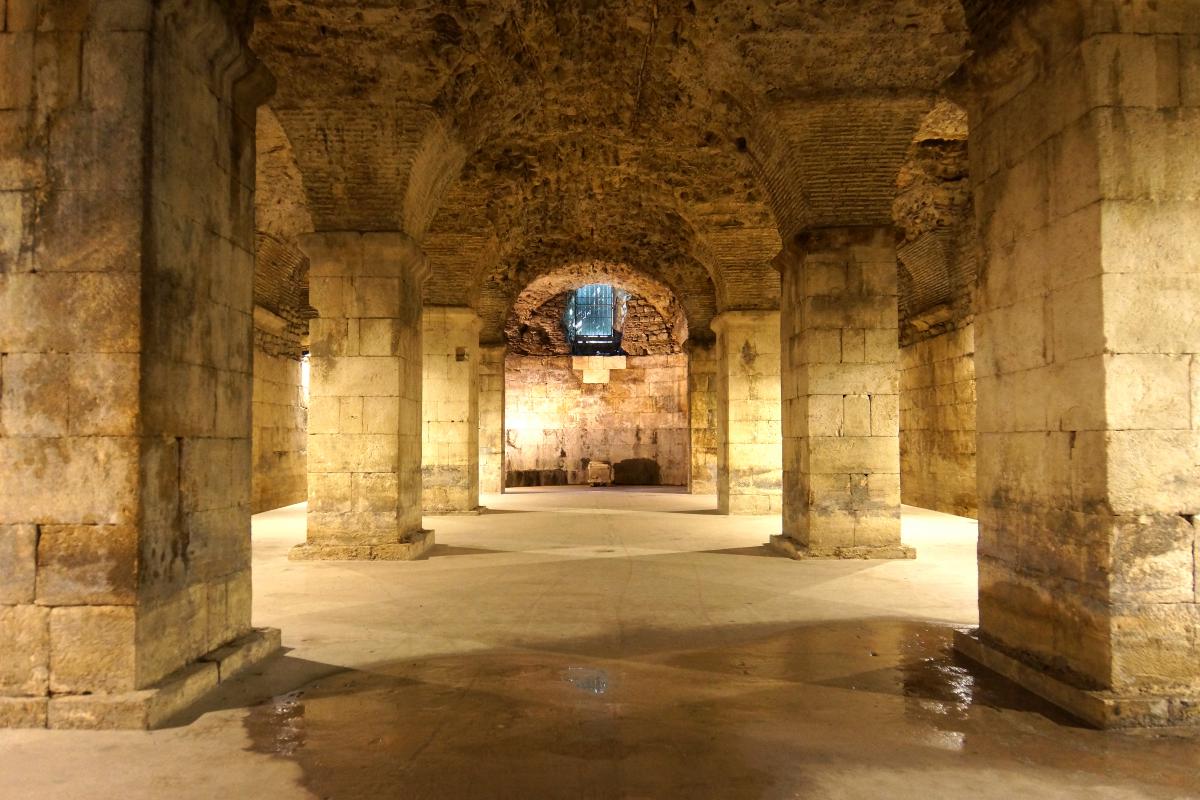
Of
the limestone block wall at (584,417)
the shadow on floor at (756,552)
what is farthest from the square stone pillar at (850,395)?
the limestone block wall at (584,417)

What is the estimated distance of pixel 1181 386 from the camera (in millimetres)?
3279

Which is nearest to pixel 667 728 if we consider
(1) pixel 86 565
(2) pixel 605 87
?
(1) pixel 86 565

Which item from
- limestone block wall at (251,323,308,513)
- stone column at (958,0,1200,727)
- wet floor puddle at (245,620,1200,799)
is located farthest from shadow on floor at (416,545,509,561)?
limestone block wall at (251,323,308,513)

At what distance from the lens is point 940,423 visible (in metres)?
13.2

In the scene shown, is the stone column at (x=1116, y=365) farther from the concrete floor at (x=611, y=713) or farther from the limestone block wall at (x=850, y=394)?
the limestone block wall at (x=850, y=394)

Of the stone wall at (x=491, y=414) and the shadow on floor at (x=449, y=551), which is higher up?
the stone wall at (x=491, y=414)

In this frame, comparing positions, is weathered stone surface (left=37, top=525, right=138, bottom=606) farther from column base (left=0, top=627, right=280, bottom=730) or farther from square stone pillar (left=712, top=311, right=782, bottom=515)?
square stone pillar (left=712, top=311, right=782, bottom=515)

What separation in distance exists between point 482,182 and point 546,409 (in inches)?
452

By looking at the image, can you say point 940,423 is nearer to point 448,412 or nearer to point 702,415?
point 702,415

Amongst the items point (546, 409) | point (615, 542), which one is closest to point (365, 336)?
point (615, 542)

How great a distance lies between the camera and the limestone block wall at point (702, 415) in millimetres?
16719

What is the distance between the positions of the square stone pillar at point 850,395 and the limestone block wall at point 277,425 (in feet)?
31.6

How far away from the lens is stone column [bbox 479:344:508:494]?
55.1 ft

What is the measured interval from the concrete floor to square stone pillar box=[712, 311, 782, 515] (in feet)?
20.1
